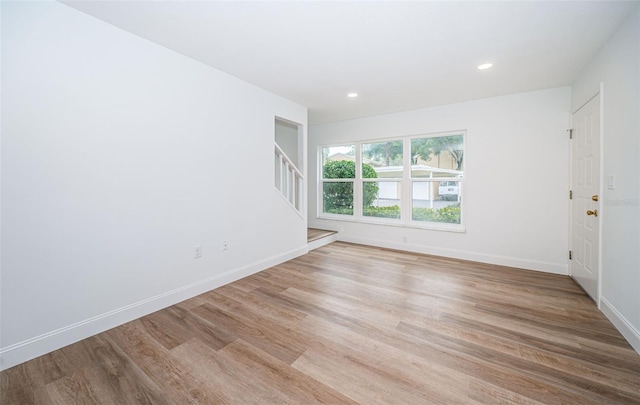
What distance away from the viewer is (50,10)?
5.92 ft

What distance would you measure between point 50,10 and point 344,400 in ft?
10.4

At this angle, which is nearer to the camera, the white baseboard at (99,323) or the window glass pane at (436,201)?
the white baseboard at (99,323)

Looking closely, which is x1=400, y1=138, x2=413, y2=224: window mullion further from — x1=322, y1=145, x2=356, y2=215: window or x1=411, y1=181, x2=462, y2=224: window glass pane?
x1=322, y1=145, x2=356, y2=215: window

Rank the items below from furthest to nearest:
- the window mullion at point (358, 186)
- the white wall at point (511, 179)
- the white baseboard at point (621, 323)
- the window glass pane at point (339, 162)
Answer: the window glass pane at point (339, 162) < the window mullion at point (358, 186) < the white wall at point (511, 179) < the white baseboard at point (621, 323)

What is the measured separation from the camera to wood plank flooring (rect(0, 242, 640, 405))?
4.87 feet

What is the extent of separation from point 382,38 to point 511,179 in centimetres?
283

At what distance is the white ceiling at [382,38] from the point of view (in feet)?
6.21

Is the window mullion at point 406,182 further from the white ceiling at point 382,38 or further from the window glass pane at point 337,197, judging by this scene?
the white ceiling at point 382,38

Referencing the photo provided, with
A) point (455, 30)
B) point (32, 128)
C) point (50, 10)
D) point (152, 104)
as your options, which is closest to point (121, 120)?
point (152, 104)

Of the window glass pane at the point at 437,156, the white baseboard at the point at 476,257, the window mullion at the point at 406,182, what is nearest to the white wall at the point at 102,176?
the white baseboard at the point at 476,257

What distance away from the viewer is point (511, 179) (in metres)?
3.70

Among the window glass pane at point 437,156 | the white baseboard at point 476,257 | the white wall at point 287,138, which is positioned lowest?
the white baseboard at point 476,257

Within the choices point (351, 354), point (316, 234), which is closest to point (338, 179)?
point (316, 234)

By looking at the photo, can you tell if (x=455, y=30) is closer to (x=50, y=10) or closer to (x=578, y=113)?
(x=578, y=113)
